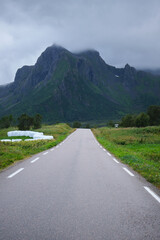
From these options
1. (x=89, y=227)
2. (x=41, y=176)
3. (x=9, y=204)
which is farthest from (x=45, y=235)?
(x=41, y=176)

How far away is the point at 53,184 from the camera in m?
6.66

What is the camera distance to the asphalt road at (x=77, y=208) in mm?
3533

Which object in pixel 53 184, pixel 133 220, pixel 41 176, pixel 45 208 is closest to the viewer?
pixel 133 220

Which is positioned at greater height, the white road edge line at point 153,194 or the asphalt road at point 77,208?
the asphalt road at point 77,208

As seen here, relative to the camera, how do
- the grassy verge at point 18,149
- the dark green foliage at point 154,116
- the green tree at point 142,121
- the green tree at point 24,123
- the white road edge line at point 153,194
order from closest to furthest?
the white road edge line at point 153,194
the grassy verge at point 18,149
the green tree at point 24,123
the green tree at point 142,121
the dark green foliage at point 154,116

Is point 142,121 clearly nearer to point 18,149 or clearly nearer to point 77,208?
point 18,149

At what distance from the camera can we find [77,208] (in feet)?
15.2

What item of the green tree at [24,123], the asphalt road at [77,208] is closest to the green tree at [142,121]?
the green tree at [24,123]

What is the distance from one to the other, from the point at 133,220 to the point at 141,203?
1.10m

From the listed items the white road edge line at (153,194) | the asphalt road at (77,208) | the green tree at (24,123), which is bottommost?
the white road edge line at (153,194)

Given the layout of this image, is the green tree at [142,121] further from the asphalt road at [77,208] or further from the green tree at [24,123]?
the asphalt road at [77,208]

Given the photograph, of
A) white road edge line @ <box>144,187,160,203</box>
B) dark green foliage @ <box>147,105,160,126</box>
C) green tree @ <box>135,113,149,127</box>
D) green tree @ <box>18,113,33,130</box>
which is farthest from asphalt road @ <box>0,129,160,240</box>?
dark green foliage @ <box>147,105,160,126</box>

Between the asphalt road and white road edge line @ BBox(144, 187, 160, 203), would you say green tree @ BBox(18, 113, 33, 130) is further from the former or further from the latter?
white road edge line @ BBox(144, 187, 160, 203)

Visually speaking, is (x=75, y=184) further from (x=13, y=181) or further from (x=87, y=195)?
(x=13, y=181)
